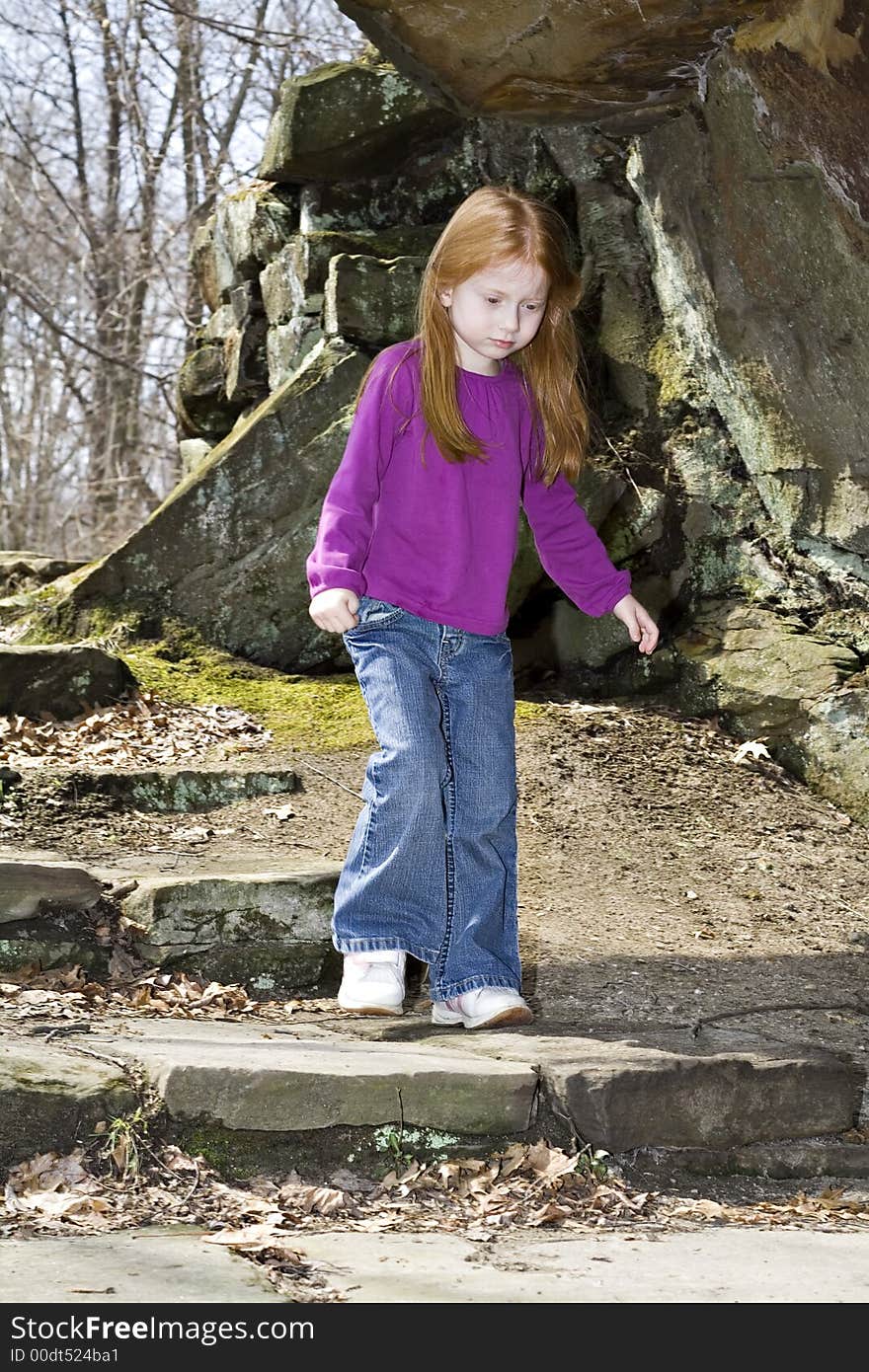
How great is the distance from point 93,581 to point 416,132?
10.0 feet

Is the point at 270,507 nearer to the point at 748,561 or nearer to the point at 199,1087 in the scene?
the point at 748,561

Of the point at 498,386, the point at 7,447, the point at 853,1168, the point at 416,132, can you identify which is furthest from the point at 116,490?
the point at 853,1168

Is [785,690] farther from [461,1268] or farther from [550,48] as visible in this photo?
[461,1268]

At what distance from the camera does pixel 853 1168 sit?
305 centimetres

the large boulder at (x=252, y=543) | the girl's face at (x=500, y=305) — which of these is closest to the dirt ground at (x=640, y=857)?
the large boulder at (x=252, y=543)

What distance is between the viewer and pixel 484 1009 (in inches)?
132

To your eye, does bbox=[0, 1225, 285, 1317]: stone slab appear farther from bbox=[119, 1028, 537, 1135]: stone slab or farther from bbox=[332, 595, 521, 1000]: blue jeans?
bbox=[332, 595, 521, 1000]: blue jeans

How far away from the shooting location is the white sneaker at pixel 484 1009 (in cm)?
334

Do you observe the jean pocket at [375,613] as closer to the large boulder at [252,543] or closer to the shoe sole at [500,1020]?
the shoe sole at [500,1020]

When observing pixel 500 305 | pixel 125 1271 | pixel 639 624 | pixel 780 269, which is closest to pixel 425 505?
pixel 500 305

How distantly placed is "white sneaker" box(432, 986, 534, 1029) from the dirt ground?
17cm

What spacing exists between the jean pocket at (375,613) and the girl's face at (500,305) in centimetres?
69

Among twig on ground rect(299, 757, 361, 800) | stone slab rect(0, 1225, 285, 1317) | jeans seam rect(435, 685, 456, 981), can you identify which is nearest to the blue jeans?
jeans seam rect(435, 685, 456, 981)

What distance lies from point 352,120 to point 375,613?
15.9 ft
